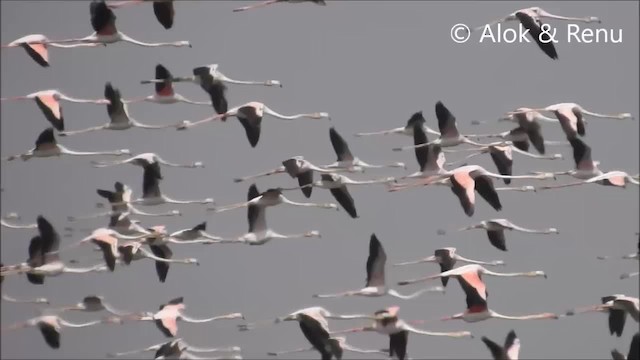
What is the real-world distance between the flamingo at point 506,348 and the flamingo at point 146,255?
4.68 metres

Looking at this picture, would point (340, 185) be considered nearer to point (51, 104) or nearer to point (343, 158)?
point (343, 158)

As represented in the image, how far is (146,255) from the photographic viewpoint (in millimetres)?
26375

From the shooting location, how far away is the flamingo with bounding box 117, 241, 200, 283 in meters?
25.3

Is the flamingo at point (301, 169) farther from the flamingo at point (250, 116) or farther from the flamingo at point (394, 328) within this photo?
the flamingo at point (394, 328)

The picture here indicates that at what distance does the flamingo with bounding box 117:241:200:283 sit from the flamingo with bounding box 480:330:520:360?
4.68m

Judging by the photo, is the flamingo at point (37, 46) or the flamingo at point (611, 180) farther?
the flamingo at point (611, 180)

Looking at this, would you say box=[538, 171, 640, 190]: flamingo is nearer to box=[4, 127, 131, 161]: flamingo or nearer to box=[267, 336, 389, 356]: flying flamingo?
box=[267, 336, 389, 356]: flying flamingo

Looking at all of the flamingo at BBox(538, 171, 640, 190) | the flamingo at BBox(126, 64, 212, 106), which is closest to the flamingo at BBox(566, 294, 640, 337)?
the flamingo at BBox(538, 171, 640, 190)

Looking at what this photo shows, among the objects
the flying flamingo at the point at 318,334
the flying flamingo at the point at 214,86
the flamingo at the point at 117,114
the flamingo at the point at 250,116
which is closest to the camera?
the flying flamingo at the point at 318,334

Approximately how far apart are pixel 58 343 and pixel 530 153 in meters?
7.26

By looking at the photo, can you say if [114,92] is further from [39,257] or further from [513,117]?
[513,117]

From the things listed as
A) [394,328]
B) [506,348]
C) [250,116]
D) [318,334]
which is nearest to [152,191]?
[250,116]

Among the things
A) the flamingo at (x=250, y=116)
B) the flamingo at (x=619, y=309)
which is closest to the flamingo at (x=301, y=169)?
the flamingo at (x=250, y=116)

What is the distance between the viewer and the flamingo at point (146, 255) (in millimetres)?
25328
